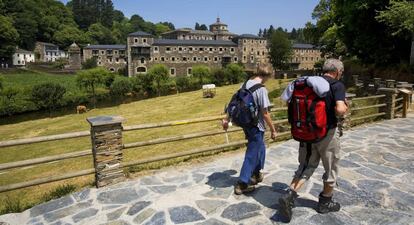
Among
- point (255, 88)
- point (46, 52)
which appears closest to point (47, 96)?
point (255, 88)

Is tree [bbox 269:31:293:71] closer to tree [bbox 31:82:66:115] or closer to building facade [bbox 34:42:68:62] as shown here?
tree [bbox 31:82:66:115]

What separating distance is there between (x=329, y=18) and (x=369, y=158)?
30.4 m

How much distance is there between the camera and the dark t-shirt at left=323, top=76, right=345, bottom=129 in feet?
11.2

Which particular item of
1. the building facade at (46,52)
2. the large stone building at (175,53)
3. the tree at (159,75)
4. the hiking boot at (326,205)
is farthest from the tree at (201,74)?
the building facade at (46,52)

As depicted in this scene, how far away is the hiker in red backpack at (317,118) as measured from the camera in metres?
3.44

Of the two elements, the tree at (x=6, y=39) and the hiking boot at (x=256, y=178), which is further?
the tree at (x=6, y=39)

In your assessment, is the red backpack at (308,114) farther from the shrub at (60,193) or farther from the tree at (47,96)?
the tree at (47,96)

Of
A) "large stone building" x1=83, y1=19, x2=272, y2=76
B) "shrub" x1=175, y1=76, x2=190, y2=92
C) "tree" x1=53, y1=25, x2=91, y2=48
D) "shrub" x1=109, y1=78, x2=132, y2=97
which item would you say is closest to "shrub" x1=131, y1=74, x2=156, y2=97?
"shrub" x1=109, y1=78, x2=132, y2=97

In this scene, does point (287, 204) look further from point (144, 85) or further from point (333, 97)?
point (144, 85)

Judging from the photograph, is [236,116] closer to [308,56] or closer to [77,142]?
[77,142]

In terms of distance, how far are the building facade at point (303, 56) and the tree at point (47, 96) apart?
2427 inches

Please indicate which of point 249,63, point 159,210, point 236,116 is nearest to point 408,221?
point 236,116

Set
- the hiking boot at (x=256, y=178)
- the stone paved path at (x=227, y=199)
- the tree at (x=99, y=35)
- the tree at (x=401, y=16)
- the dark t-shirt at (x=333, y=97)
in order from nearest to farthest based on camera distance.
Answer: the dark t-shirt at (x=333, y=97), the stone paved path at (x=227, y=199), the hiking boot at (x=256, y=178), the tree at (x=401, y=16), the tree at (x=99, y=35)

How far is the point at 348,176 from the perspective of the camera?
A: 5.29 meters
